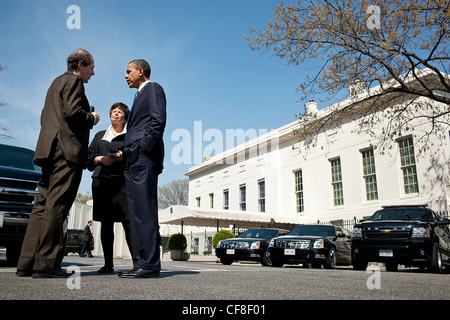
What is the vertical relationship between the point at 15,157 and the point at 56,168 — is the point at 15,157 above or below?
above

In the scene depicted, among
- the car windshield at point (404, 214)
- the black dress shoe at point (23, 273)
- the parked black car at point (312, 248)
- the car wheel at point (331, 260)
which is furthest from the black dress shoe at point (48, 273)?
the car wheel at point (331, 260)

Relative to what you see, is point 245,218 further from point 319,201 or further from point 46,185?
point 46,185

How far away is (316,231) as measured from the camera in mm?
12977

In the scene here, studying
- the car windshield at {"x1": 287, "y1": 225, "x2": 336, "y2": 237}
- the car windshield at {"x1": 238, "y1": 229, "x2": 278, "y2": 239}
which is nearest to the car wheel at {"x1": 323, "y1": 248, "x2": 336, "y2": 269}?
the car windshield at {"x1": 287, "y1": 225, "x2": 336, "y2": 237}

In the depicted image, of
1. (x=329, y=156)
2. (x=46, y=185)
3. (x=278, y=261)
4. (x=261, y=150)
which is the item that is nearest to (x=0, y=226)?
(x=46, y=185)

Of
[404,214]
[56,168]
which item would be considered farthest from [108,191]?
[404,214]

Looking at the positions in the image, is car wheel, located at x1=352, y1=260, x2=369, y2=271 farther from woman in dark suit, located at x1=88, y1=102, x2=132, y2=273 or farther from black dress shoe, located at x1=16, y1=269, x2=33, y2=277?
black dress shoe, located at x1=16, y1=269, x2=33, y2=277

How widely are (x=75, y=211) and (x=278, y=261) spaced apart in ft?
61.7

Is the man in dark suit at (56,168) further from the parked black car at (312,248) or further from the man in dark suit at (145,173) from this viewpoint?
the parked black car at (312,248)

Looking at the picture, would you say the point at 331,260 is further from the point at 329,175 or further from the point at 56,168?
the point at 329,175

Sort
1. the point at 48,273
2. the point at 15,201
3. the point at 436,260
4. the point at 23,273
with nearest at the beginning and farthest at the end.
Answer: the point at 48,273 < the point at 23,273 < the point at 15,201 < the point at 436,260

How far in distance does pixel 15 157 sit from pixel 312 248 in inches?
320

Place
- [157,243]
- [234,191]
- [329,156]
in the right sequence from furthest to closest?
1. [234,191]
2. [329,156]
3. [157,243]

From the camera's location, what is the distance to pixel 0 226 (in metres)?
5.80
